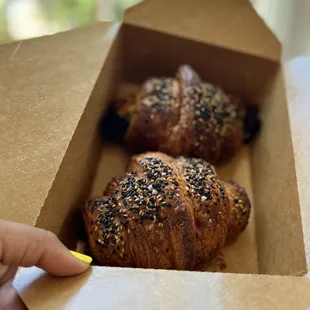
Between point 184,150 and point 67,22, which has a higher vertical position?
point 67,22

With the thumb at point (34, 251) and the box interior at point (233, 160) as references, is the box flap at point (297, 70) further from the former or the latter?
the thumb at point (34, 251)

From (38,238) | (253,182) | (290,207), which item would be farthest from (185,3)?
(38,238)

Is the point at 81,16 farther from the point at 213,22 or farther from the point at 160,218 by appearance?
the point at 160,218

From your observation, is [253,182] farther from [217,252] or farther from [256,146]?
[217,252]

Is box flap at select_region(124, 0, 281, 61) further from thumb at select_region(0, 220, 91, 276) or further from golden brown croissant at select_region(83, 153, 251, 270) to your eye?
thumb at select_region(0, 220, 91, 276)

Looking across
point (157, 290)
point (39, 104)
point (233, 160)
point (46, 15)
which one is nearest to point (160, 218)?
point (157, 290)

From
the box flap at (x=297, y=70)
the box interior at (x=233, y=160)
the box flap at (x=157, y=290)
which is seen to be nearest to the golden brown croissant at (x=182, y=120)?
the box interior at (x=233, y=160)
